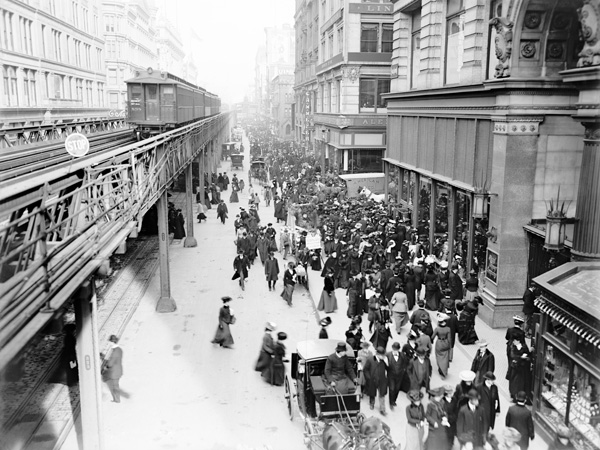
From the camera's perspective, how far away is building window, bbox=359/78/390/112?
45.0 meters

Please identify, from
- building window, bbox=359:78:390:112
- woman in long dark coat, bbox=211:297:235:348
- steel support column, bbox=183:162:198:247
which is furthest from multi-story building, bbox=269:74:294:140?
woman in long dark coat, bbox=211:297:235:348

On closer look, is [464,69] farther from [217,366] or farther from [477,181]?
[217,366]

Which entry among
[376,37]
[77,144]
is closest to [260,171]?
[376,37]

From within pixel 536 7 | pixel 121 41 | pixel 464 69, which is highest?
pixel 121 41

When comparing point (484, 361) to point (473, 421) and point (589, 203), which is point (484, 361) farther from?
point (589, 203)

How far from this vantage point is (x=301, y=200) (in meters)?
34.3

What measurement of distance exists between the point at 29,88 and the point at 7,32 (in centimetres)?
530

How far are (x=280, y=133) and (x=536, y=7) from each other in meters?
105

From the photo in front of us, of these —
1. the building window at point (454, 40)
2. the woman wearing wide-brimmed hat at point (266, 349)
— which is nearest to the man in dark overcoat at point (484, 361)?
the woman wearing wide-brimmed hat at point (266, 349)

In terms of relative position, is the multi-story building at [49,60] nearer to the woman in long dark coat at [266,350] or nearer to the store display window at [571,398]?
the woman in long dark coat at [266,350]

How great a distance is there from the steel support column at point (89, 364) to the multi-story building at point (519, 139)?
432 inches

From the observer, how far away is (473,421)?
1002 centimetres

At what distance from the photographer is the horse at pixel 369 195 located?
33928 millimetres

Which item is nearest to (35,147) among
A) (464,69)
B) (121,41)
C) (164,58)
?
(464,69)
